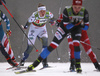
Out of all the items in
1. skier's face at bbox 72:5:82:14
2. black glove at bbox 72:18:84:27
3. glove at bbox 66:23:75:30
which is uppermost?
skier's face at bbox 72:5:82:14

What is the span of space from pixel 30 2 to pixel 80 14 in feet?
12.6

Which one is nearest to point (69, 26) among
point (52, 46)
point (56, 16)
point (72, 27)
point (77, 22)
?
point (72, 27)

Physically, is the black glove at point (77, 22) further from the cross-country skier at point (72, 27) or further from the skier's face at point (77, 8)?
the skier's face at point (77, 8)

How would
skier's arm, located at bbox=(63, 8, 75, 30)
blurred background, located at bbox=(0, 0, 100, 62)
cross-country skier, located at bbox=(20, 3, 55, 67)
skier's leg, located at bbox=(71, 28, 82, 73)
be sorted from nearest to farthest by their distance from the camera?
skier's leg, located at bbox=(71, 28, 82, 73) → skier's arm, located at bbox=(63, 8, 75, 30) → cross-country skier, located at bbox=(20, 3, 55, 67) → blurred background, located at bbox=(0, 0, 100, 62)

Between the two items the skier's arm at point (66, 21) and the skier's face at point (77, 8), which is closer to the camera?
the skier's face at point (77, 8)

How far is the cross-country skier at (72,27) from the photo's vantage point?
12.2ft

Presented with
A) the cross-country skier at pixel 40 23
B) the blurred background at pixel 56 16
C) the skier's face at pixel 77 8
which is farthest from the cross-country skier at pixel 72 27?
the blurred background at pixel 56 16

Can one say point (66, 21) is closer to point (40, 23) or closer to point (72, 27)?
point (72, 27)

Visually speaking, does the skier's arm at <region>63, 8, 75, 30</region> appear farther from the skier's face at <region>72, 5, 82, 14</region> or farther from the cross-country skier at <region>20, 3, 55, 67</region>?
the cross-country skier at <region>20, 3, 55, 67</region>

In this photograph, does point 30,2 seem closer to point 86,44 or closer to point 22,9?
point 22,9

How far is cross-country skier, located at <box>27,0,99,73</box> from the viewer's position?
371 centimetres

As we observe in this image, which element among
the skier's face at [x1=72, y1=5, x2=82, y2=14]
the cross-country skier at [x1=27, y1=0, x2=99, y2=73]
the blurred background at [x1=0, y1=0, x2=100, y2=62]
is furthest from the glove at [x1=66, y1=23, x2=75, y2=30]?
the blurred background at [x1=0, y1=0, x2=100, y2=62]

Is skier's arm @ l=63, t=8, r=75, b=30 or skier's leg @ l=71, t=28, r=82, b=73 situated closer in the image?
skier's leg @ l=71, t=28, r=82, b=73

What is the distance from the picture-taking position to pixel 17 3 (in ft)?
24.3
